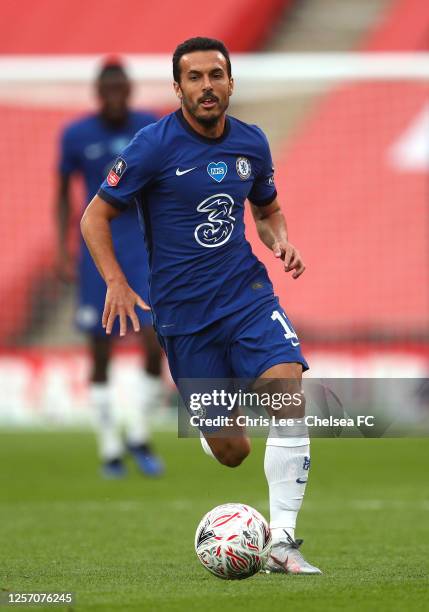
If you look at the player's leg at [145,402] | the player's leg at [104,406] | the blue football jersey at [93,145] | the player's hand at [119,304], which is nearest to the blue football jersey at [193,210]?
the player's hand at [119,304]

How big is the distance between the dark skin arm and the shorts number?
4666 mm

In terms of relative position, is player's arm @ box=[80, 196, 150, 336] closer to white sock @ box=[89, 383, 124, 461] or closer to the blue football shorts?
the blue football shorts

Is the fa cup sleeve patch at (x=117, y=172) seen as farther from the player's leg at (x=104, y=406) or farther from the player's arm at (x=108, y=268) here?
the player's leg at (x=104, y=406)

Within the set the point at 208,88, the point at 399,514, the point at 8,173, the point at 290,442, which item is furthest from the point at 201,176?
the point at 8,173

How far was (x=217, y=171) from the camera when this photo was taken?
577cm

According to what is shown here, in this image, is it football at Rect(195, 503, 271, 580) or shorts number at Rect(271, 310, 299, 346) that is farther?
shorts number at Rect(271, 310, 299, 346)

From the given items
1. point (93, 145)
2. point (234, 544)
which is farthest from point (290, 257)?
point (93, 145)

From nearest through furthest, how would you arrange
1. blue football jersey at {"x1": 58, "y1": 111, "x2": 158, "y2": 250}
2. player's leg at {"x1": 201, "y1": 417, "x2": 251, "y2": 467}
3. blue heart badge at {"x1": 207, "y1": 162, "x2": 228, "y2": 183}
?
blue heart badge at {"x1": 207, "y1": 162, "x2": 228, "y2": 183}
player's leg at {"x1": 201, "y1": 417, "x2": 251, "y2": 467}
blue football jersey at {"x1": 58, "y1": 111, "x2": 158, "y2": 250}

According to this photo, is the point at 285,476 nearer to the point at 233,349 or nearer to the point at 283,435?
the point at 283,435

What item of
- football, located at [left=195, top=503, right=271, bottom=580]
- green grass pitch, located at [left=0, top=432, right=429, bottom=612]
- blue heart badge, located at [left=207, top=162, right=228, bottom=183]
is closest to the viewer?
green grass pitch, located at [left=0, top=432, right=429, bottom=612]

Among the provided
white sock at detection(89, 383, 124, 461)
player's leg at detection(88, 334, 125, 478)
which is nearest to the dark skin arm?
player's leg at detection(88, 334, 125, 478)

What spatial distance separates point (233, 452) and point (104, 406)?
425 centimetres

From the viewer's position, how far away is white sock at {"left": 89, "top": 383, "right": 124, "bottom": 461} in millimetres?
10164

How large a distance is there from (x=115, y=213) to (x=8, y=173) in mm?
13552
